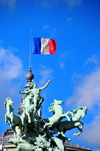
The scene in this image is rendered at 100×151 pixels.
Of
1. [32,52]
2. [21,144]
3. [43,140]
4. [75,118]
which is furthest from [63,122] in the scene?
[32,52]

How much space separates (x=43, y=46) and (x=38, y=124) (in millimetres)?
11748

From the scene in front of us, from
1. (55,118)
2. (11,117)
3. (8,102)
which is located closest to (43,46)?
(55,118)

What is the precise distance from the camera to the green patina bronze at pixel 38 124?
26.0m

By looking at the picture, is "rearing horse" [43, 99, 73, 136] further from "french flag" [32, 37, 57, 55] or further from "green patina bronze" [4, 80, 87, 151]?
"french flag" [32, 37, 57, 55]

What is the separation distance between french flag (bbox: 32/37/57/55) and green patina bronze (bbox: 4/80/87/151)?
7.31 metres

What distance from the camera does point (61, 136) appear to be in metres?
29.1

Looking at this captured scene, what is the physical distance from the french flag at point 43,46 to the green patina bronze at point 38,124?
24.0 ft

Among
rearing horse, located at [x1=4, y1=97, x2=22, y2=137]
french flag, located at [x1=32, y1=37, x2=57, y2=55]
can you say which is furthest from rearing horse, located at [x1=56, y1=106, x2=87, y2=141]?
french flag, located at [x1=32, y1=37, x2=57, y2=55]

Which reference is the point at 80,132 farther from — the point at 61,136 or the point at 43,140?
the point at 43,140

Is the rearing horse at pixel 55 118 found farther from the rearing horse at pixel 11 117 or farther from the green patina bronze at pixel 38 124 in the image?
the rearing horse at pixel 11 117

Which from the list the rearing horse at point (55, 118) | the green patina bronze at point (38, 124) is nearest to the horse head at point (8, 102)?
the green patina bronze at point (38, 124)

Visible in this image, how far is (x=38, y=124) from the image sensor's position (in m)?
28.1

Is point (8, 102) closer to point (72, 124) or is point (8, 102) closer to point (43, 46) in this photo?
point (72, 124)

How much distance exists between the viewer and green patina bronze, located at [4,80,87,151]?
2597 centimetres
